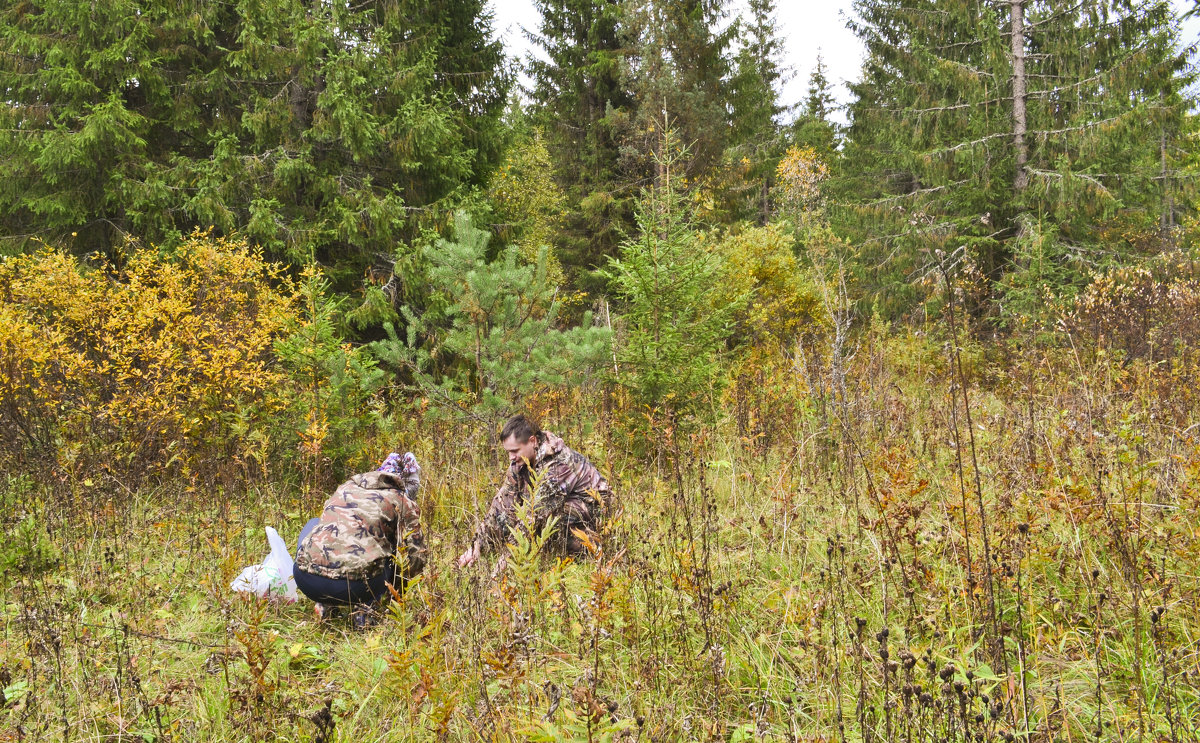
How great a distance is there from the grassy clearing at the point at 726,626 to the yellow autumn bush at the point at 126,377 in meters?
0.77

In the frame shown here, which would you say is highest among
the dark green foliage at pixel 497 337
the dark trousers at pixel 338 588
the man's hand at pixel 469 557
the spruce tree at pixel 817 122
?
the spruce tree at pixel 817 122

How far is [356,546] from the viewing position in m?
3.62

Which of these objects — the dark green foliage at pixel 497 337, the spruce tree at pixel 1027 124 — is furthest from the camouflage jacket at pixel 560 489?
the spruce tree at pixel 1027 124

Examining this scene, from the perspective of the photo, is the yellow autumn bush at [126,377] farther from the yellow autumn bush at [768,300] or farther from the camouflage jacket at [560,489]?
the yellow autumn bush at [768,300]

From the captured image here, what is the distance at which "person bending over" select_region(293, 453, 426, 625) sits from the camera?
3586 mm

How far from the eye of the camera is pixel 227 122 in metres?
9.88

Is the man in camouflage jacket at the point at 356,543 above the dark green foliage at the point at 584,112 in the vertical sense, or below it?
below

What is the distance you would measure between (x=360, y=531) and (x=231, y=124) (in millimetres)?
8896

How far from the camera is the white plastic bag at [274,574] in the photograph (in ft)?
12.2

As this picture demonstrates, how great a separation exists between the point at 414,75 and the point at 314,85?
1.52m

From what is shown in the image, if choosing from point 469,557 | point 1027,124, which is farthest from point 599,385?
point 1027,124

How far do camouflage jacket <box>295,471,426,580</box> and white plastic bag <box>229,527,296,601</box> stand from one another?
0.24 metres

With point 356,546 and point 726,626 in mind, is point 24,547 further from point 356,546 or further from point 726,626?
point 726,626

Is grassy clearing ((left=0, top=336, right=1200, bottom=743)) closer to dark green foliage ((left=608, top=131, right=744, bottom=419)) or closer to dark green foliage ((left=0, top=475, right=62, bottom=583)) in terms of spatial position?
dark green foliage ((left=0, top=475, right=62, bottom=583))
